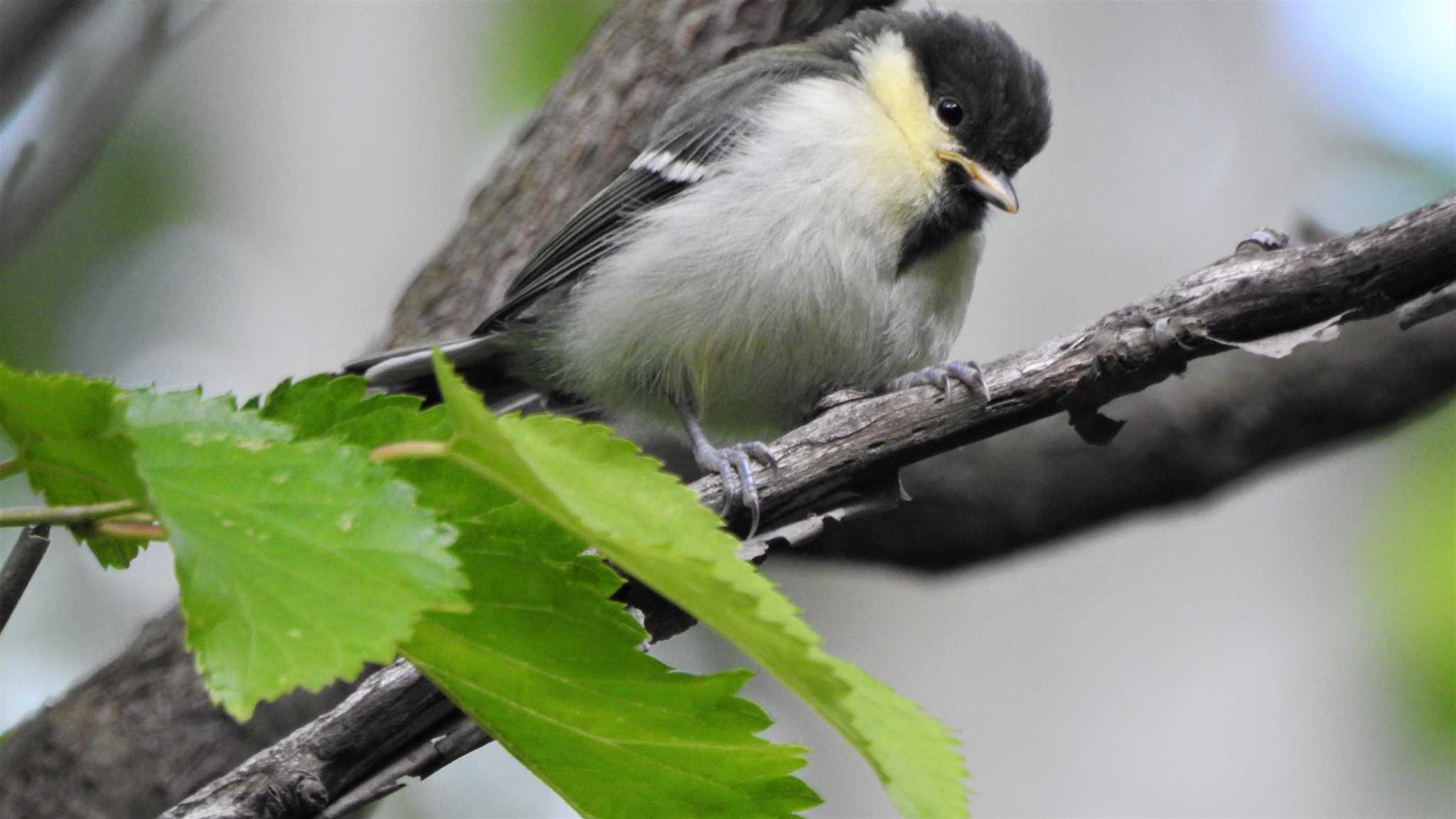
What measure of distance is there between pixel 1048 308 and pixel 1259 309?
623 cm

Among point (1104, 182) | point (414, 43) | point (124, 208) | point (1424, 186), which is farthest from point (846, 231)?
point (1104, 182)

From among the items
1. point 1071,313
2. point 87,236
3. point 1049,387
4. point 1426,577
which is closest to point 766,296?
point 1049,387

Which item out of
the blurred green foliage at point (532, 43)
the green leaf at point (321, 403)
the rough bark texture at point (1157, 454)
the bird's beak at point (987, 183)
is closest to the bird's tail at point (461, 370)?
the rough bark texture at point (1157, 454)

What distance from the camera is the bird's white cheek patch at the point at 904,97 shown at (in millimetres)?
3604

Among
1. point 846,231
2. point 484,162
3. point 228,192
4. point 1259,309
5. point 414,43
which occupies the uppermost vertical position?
point 414,43

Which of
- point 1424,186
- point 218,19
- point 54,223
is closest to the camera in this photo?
point 54,223

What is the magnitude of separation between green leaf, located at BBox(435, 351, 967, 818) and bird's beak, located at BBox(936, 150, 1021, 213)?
8.38 feet

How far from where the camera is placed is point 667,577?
3.43 ft

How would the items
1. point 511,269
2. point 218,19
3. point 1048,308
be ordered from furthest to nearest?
point 1048,308, point 218,19, point 511,269

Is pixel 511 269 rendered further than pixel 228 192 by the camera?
No

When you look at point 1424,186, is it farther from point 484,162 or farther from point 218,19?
point 218,19

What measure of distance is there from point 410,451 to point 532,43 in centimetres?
425

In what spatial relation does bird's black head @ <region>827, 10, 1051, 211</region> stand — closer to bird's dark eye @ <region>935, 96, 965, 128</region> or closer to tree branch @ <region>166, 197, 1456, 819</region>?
bird's dark eye @ <region>935, 96, 965, 128</region>

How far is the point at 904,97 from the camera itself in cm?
378
